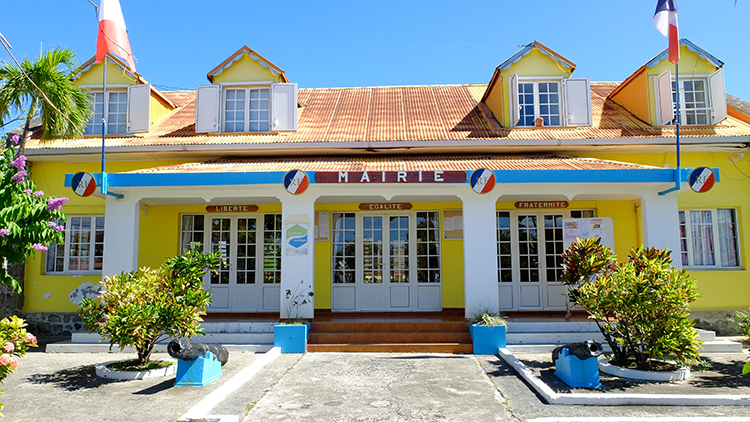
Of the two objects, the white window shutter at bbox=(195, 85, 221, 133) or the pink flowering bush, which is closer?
the pink flowering bush

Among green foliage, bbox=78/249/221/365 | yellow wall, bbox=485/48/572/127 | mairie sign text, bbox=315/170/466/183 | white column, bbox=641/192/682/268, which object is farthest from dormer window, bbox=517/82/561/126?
green foliage, bbox=78/249/221/365

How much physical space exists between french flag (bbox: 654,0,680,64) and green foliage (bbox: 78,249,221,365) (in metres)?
9.03

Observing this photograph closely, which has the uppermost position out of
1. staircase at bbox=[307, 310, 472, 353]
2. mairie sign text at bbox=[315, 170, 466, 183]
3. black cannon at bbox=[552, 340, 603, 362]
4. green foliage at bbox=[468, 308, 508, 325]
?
mairie sign text at bbox=[315, 170, 466, 183]

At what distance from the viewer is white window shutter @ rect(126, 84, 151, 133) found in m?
12.0

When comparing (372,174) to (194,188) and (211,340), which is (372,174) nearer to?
(194,188)

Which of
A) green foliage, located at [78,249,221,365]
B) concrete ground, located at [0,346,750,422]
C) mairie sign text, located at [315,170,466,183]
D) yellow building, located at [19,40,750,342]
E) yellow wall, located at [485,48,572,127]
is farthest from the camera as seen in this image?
yellow wall, located at [485,48,572,127]

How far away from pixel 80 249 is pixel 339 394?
8.52 metres

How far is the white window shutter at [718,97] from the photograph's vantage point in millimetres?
11391

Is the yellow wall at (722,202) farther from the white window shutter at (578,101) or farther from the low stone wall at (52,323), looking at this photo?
the low stone wall at (52,323)

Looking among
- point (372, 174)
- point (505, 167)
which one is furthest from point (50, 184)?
point (505, 167)

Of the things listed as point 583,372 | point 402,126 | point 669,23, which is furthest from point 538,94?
point 583,372

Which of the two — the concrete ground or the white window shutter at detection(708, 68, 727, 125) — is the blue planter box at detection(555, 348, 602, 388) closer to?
the concrete ground

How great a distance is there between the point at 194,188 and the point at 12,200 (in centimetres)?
344

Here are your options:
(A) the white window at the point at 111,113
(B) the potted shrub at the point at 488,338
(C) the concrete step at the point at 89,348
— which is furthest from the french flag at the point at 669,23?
(A) the white window at the point at 111,113
